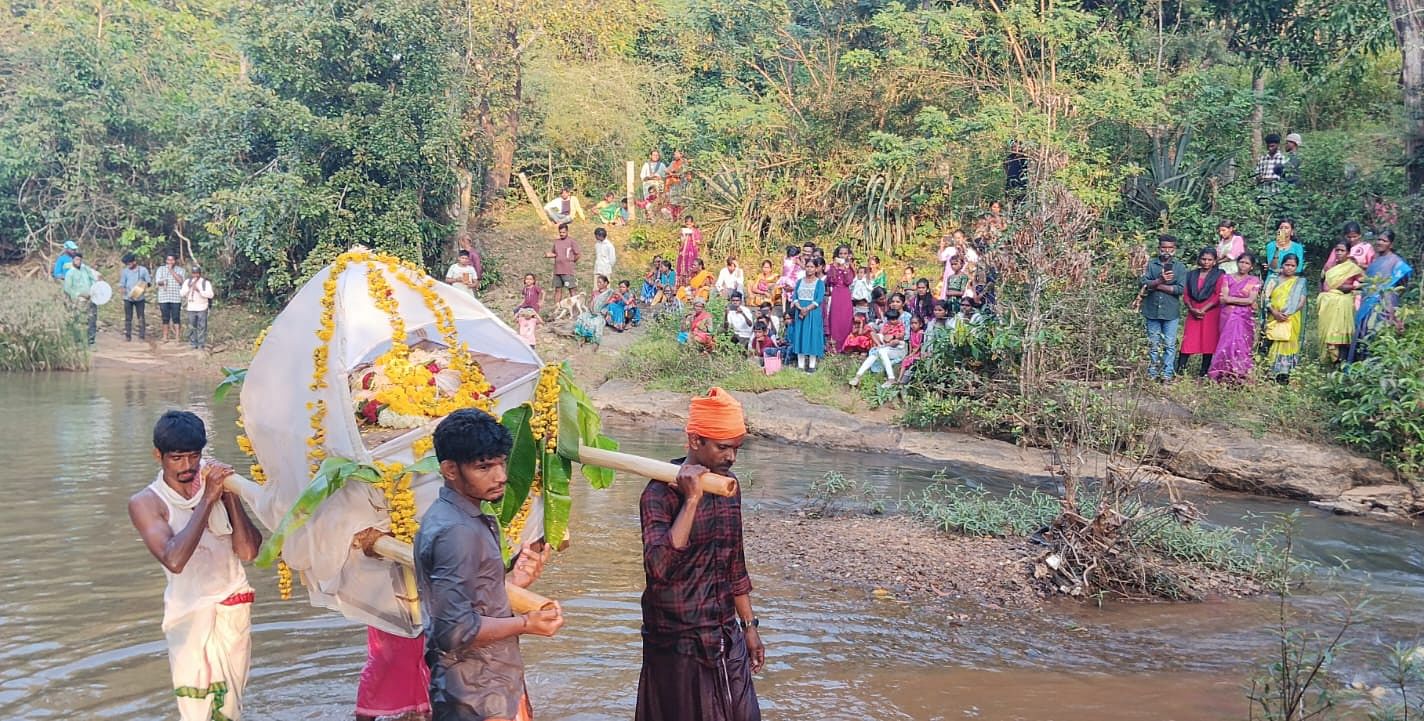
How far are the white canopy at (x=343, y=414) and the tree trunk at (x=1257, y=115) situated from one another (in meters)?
15.7

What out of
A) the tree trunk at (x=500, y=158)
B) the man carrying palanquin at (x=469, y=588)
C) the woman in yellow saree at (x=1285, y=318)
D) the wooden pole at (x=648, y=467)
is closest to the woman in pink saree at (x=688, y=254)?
the tree trunk at (x=500, y=158)

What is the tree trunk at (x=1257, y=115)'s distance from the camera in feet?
59.1

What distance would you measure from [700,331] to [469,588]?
1386 centimetres

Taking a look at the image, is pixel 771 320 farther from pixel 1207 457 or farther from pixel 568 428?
pixel 568 428

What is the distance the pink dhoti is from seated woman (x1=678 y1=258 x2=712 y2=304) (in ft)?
45.2

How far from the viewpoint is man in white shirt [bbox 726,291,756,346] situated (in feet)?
57.5

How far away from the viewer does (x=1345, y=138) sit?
18.0m

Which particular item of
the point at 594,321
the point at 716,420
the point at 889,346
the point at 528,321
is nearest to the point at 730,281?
the point at 594,321

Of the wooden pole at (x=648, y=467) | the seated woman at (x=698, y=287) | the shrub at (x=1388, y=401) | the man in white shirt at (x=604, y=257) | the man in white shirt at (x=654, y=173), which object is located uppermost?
the man in white shirt at (x=654, y=173)

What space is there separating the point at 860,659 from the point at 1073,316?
6754 mm

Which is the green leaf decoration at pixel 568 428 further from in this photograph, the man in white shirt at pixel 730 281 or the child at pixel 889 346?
the man in white shirt at pixel 730 281

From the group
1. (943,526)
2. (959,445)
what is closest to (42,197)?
(959,445)

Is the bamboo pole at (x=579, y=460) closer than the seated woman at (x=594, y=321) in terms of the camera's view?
Yes

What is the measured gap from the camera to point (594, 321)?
19141mm
